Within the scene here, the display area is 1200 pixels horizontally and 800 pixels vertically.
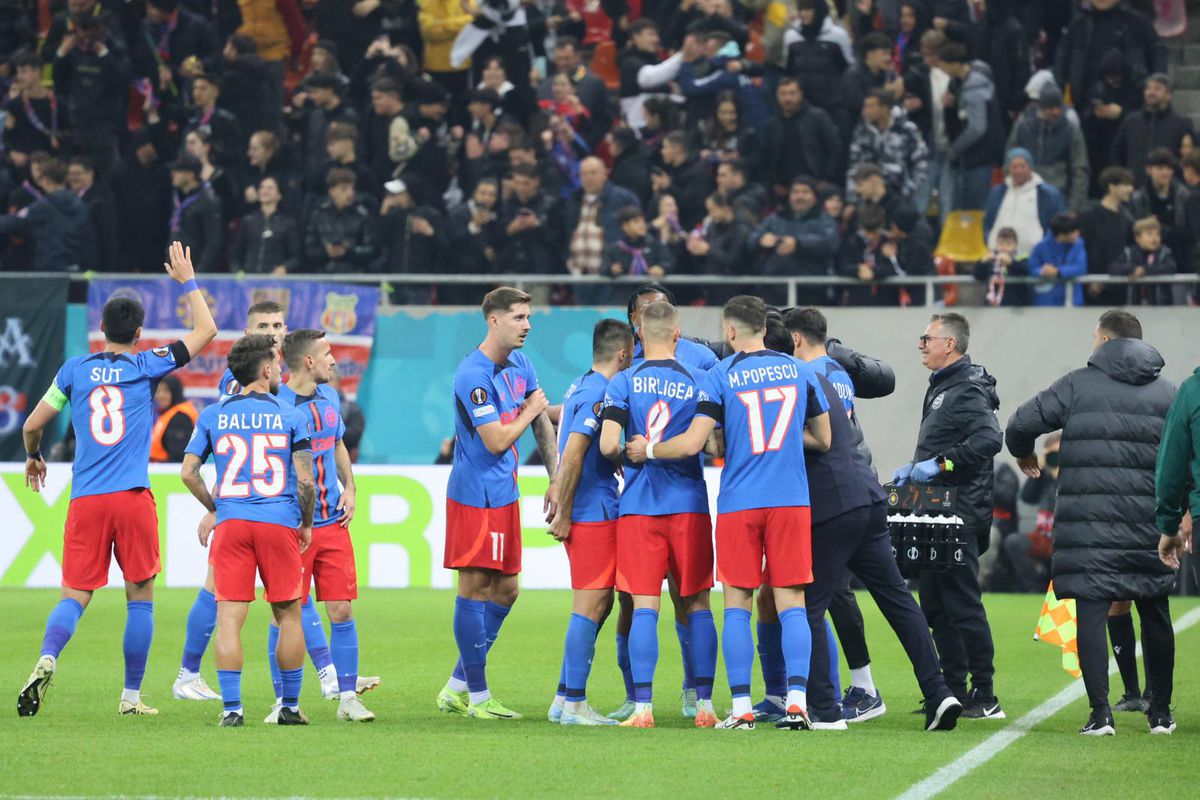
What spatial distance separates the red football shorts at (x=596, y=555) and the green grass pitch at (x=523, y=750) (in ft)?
2.46

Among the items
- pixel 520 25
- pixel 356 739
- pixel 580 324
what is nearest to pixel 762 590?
pixel 356 739

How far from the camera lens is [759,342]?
895 cm

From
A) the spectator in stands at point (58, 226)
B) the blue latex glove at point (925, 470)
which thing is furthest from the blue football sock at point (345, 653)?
the spectator in stands at point (58, 226)

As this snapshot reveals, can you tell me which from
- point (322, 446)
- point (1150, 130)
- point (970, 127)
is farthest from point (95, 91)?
point (322, 446)

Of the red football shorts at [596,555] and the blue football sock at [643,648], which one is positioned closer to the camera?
the blue football sock at [643,648]

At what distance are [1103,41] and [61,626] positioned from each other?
13.6 metres

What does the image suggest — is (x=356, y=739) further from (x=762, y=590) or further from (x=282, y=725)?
(x=762, y=590)

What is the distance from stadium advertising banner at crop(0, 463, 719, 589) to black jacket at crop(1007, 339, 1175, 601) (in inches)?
333


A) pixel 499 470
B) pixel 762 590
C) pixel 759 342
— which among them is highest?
pixel 759 342

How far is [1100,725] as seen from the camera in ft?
29.6

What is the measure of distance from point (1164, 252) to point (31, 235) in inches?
466

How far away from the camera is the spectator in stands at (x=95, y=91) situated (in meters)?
21.2

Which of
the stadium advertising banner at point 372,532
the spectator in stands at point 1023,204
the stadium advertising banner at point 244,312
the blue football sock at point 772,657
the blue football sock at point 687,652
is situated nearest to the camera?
the blue football sock at point 687,652

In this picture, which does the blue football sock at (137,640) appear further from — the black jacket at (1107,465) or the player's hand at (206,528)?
the black jacket at (1107,465)
